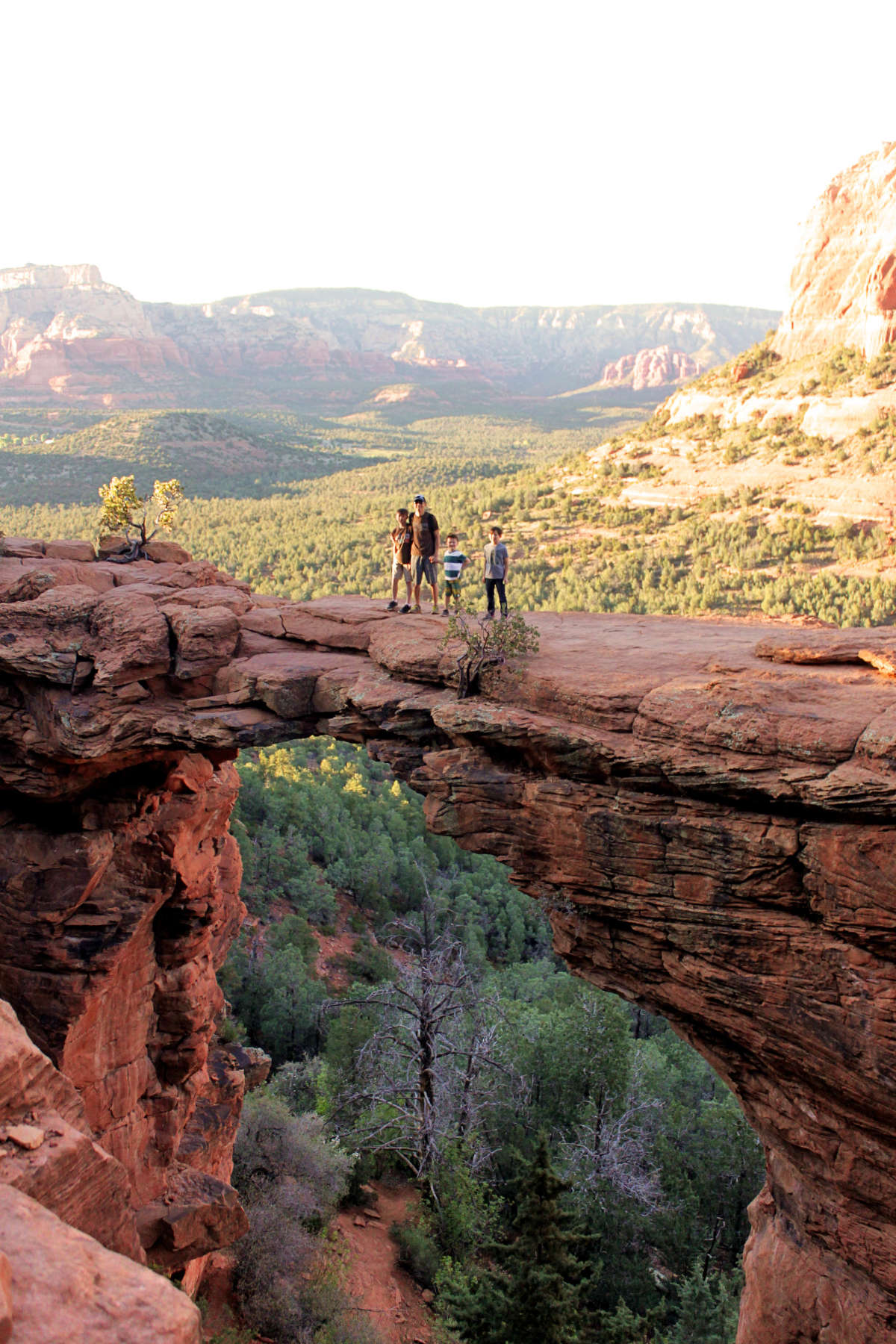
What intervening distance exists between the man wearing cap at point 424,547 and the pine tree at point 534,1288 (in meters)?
9.45

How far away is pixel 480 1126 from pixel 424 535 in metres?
16.7

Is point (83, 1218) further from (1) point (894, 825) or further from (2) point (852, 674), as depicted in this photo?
Result: (2) point (852, 674)

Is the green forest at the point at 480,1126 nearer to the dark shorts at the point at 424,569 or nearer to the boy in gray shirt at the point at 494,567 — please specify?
the boy in gray shirt at the point at 494,567

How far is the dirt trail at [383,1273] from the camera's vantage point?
17.0 meters

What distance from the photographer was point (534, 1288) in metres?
13.8

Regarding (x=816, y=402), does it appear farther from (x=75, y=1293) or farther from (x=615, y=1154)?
(x=75, y=1293)

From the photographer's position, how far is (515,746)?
1120cm

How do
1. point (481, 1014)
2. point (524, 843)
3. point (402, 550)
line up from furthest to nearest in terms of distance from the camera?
1. point (481, 1014)
2. point (402, 550)
3. point (524, 843)

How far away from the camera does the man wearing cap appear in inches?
599

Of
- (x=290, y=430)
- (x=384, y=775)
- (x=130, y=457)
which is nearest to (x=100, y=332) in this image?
(x=290, y=430)

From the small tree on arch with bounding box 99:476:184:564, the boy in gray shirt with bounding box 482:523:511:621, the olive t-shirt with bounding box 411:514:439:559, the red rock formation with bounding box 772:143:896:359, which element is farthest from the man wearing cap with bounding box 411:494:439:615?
the red rock formation with bounding box 772:143:896:359

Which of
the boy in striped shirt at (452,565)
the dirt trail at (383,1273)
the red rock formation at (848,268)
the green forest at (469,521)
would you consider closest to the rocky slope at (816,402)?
the red rock formation at (848,268)

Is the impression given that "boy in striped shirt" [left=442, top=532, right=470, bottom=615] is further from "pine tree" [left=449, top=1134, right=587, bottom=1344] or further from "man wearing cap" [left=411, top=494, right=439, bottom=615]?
"pine tree" [left=449, top=1134, right=587, bottom=1344]

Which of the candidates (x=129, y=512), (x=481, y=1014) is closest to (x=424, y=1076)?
(x=481, y=1014)
